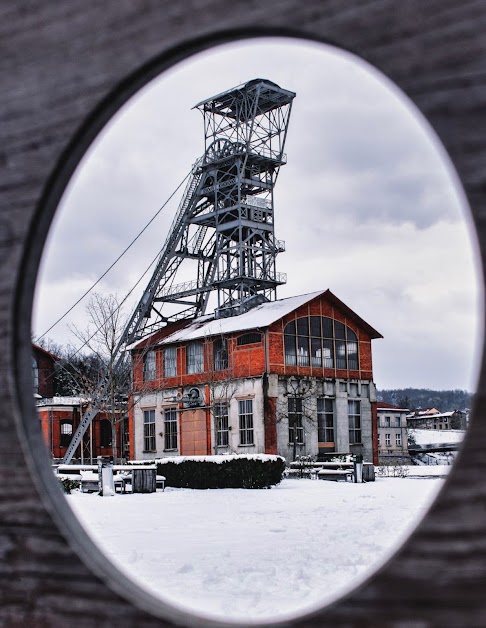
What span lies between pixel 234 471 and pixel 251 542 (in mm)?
11008

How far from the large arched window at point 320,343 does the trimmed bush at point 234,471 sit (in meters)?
10.4

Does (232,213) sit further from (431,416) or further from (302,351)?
(431,416)

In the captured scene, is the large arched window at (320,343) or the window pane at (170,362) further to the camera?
the window pane at (170,362)

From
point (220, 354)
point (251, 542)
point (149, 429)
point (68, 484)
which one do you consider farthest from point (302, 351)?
point (251, 542)

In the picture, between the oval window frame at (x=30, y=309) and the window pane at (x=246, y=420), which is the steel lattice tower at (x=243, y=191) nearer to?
the window pane at (x=246, y=420)

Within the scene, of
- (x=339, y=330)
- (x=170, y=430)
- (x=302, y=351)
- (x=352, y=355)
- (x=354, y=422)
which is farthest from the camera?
(x=170, y=430)

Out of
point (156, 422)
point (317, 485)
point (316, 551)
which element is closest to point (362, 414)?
point (156, 422)

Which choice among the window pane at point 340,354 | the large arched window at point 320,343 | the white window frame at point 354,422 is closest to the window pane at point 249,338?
the large arched window at point 320,343

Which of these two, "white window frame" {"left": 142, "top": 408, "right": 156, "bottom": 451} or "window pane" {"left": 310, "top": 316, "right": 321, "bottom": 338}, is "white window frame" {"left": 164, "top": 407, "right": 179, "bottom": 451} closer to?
"white window frame" {"left": 142, "top": 408, "right": 156, "bottom": 451}

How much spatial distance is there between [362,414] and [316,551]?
24.7 metres

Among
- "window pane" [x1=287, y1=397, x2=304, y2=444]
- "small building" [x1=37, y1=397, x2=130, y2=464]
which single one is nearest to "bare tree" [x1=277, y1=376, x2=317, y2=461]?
"window pane" [x1=287, y1=397, x2=304, y2=444]

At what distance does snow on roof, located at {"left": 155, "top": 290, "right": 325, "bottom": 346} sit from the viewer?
2995 centimetres

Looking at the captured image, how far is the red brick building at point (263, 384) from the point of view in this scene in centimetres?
2936

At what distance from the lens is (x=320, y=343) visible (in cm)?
3138
